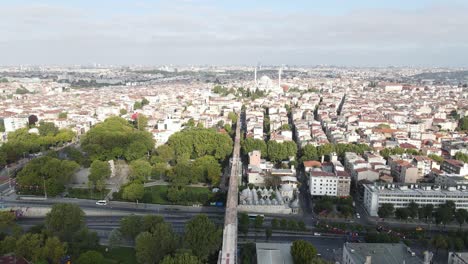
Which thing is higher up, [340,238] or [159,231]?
[159,231]

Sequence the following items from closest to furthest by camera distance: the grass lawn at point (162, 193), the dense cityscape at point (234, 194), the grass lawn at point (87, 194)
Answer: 1. the dense cityscape at point (234, 194)
2. the grass lawn at point (162, 193)
3. the grass lawn at point (87, 194)

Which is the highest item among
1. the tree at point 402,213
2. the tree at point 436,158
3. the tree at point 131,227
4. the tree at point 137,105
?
the tree at point 137,105

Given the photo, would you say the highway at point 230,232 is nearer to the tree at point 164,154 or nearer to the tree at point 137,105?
the tree at point 164,154

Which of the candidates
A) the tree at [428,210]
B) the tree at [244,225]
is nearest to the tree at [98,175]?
the tree at [244,225]

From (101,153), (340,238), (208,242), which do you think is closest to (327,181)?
(340,238)

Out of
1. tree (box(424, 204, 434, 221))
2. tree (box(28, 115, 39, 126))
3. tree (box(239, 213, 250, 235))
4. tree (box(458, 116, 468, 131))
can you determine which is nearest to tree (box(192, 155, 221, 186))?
tree (box(239, 213, 250, 235))

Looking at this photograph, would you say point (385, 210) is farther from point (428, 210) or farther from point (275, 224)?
point (275, 224)

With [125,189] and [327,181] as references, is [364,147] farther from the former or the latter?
[125,189]

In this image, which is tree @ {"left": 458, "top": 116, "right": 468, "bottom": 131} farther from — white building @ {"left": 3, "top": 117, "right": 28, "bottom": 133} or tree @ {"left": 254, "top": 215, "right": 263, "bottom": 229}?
white building @ {"left": 3, "top": 117, "right": 28, "bottom": 133}
